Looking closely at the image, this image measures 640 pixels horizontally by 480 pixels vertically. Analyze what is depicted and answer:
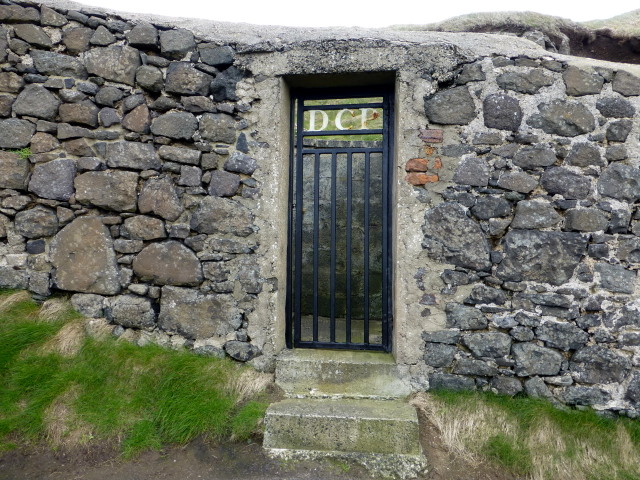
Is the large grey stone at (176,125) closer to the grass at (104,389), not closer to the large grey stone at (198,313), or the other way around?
the large grey stone at (198,313)

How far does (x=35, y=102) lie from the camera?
3.23 m

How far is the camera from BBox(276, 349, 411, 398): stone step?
2996mm

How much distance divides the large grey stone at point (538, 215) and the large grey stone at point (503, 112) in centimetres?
55

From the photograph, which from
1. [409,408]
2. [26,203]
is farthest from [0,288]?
[409,408]

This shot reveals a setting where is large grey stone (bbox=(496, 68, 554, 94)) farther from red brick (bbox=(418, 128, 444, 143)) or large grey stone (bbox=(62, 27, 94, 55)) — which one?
large grey stone (bbox=(62, 27, 94, 55))

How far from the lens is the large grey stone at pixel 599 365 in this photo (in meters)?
2.89

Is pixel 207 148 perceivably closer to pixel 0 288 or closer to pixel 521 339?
pixel 0 288

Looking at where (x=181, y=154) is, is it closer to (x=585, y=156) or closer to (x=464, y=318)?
(x=464, y=318)

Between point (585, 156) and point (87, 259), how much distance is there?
12.1 feet

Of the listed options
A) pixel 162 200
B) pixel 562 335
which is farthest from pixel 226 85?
pixel 562 335

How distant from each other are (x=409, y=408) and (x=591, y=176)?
2.02 metres

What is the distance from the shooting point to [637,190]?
2.91 meters

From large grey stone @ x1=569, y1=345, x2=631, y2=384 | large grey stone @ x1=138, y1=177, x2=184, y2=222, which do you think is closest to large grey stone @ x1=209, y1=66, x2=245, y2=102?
large grey stone @ x1=138, y1=177, x2=184, y2=222

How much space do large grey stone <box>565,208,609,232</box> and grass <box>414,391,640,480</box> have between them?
122 cm
